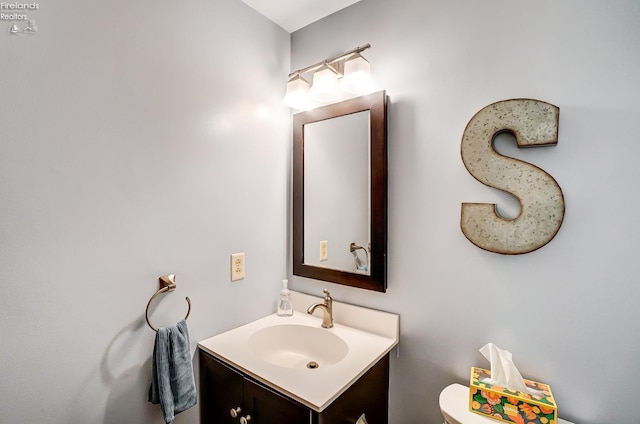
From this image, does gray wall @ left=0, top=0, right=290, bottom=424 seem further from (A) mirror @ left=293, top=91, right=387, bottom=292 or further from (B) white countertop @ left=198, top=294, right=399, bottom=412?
(A) mirror @ left=293, top=91, right=387, bottom=292

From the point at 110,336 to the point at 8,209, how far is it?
49 cm

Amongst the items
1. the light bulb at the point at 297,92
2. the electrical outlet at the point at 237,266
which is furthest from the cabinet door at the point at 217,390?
the light bulb at the point at 297,92

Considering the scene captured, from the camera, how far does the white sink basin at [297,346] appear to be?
1309 millimetres

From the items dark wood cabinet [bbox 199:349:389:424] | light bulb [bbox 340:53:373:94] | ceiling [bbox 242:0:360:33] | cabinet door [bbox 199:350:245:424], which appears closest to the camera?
dark wood cabinet [bbox 199:349:389:424]

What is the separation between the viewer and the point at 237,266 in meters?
1.38

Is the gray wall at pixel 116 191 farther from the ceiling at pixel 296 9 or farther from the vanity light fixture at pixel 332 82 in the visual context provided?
the vanity light fixture at pixel 332 82

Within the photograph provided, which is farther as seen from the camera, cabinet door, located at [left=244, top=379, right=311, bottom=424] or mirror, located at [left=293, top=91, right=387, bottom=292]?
mirror, located at [left=293, top=91, right=387, bottom=292]

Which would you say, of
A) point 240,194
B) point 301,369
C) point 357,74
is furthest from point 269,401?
point 357,74

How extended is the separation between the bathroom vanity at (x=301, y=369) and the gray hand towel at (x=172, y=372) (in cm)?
13

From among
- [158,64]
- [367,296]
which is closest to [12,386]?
[158,64]

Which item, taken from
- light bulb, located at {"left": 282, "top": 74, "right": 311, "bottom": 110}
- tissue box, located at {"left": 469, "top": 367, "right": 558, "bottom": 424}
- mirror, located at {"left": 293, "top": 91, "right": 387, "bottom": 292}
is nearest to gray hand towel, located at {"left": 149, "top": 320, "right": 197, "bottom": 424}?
mirror, located at {"left": 293, "top": 91, "right": 387, "bottom": 292}

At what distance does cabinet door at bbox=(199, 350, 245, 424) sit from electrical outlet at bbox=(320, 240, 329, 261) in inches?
25.6

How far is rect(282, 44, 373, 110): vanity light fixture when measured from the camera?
1.28 m

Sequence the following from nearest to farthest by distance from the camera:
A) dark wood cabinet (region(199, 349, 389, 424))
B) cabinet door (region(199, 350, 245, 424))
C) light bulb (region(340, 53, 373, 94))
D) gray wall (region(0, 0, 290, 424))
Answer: gray wall (region(0, 0, 290, 424)) < dark wood cabinet (region(199, 349, 389, 424)) < cabinet door (region(199, 350, 245, 424)) < light bulb (region(340, 53, 373, 94))
